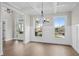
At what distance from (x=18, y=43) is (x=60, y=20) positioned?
67.6 inches

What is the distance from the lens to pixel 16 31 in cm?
346

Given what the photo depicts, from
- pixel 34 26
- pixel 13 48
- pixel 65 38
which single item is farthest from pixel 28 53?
pixel 65 38

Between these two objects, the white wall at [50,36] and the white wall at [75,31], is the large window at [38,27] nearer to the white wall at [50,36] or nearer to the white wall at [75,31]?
the white wall at [50,36]

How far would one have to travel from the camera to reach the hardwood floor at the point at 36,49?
129 inches

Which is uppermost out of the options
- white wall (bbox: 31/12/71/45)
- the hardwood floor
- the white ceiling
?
the white ceiling

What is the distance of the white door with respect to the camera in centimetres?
→ 329

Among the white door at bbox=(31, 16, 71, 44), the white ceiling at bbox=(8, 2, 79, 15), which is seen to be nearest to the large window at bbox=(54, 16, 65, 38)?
the white door at bbox=(31, 16, 71, 44)

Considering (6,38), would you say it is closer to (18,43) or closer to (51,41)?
(18,43)

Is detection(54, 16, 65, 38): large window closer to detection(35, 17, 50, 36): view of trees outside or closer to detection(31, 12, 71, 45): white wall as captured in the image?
detection(31, 12, 71, 45): white wall

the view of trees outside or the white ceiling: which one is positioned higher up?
the white ceiling

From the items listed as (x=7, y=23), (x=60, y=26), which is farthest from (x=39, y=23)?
(x=7, y=23)

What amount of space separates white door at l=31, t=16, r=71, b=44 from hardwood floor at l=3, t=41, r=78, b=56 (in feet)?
0.60

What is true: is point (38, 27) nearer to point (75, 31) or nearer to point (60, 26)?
point (60, 26)

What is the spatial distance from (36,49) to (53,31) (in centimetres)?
83
